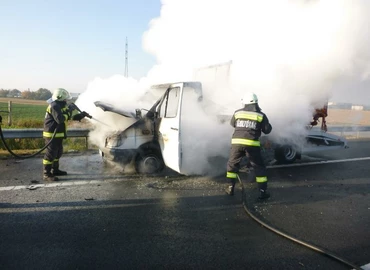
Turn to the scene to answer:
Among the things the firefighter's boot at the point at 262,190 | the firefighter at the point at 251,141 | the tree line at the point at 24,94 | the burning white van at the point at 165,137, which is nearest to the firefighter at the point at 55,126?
the burning white van at the point at 165,137

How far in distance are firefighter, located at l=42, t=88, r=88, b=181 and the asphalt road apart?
379 millimetres

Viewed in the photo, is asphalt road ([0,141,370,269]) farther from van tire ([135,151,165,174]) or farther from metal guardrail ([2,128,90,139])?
metal guardrail ([2,128,90,139])

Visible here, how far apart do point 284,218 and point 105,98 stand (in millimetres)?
4562

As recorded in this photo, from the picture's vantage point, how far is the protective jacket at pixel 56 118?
19.8ft

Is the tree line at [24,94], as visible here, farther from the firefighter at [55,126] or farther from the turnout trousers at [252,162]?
the turnout trousers at [252,162]

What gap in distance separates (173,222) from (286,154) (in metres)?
4.82

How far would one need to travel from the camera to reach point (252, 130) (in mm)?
5203

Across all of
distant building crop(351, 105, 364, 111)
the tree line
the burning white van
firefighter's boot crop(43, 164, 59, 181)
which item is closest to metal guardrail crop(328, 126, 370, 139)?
distant building crop(351, 105, 364, 111)

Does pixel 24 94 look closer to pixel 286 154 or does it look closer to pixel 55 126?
pixel 55 126

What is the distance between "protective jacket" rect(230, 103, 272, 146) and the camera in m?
5.18

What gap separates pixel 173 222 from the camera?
4.14m

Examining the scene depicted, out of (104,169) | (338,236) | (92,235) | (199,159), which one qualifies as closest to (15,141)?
(104,169)

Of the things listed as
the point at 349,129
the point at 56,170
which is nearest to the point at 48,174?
the point at 56,170

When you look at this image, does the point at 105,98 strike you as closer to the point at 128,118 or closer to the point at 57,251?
the point at 128,118
